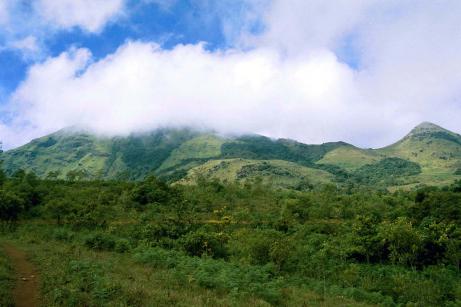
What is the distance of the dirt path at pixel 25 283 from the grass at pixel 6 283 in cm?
24

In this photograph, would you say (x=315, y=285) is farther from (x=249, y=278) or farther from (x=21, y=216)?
(x=21, y=216)

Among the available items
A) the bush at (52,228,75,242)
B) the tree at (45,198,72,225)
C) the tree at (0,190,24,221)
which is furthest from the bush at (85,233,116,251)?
the tree at (0,190,24,221)

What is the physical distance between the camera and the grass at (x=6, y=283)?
12891 millimetres

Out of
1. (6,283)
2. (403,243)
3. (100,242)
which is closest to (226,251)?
(100,242)

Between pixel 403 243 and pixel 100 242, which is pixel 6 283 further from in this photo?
pixel 403 243

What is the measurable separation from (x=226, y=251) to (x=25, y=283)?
22763mm

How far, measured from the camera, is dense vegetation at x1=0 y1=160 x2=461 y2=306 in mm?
17672

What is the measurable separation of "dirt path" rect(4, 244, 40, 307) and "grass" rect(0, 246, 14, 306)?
0.77 feet

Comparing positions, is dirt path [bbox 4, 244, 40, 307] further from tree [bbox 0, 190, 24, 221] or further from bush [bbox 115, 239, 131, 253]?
tree [bbox 0, 190, 24, 221]

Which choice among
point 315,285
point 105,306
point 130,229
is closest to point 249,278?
point 315,285

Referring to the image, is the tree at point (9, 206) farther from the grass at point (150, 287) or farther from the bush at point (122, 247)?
the grass at point (150, 287)

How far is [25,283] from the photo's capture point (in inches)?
637

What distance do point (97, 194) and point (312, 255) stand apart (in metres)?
47.2

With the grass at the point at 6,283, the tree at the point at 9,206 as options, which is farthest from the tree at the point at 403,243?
the tree at the point at 9,206
